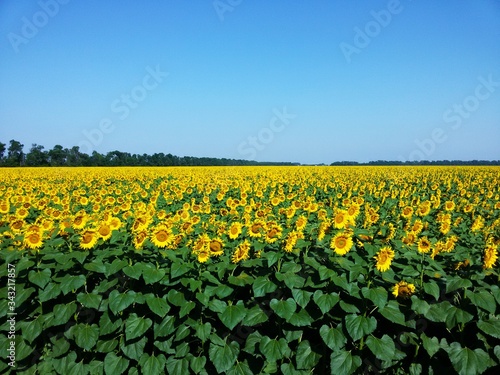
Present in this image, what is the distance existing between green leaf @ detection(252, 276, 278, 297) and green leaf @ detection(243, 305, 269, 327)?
0.19 metres

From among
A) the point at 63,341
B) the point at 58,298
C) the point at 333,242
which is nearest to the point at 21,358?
the point at 63,341

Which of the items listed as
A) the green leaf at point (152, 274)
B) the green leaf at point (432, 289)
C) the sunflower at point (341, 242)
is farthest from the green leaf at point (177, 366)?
the green leaf at point (432, 289)

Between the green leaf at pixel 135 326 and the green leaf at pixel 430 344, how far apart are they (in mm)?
2624

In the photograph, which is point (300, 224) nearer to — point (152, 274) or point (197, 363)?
point (152, 274)

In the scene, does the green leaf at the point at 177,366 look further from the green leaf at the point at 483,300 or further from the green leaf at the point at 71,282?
the green leaf at the point at 483,300

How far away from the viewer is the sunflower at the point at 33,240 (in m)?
3.74

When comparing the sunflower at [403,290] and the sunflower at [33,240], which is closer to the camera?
the sunflower at [403,290]

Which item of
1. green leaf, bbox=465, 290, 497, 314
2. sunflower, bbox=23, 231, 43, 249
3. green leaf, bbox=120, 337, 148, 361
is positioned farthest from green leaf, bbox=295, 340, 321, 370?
sunflower, bbox=23, 231, 43, 249

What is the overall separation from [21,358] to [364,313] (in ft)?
12.4

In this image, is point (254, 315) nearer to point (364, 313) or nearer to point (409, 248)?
point (364, 313)

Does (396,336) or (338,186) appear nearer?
(396,336)

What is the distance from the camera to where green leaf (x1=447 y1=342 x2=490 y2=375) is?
2809 millimetres

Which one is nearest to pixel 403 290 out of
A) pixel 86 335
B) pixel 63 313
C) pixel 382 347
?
pixel 382 347

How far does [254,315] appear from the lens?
326 centimetres
